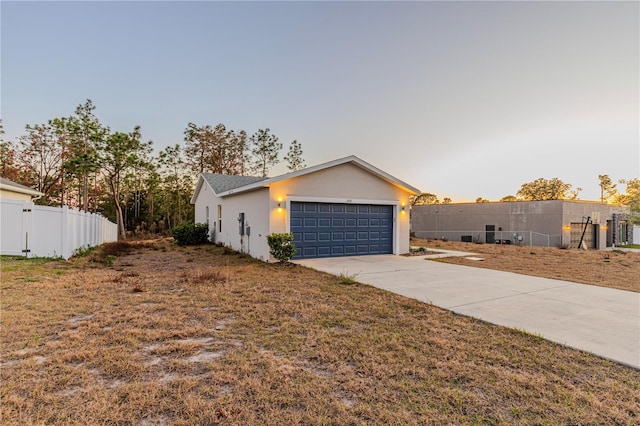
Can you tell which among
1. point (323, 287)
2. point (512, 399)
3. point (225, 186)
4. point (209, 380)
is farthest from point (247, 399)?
point (225, 186)

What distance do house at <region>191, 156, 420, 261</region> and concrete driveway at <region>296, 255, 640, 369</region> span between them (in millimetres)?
2085

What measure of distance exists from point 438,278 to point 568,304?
9.39 feet

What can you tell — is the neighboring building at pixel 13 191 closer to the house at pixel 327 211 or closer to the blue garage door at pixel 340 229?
the house at pixel 327 211

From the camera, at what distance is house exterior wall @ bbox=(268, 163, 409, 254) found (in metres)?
10.8

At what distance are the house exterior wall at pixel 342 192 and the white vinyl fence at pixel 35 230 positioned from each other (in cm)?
657

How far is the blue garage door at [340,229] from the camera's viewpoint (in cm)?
1134

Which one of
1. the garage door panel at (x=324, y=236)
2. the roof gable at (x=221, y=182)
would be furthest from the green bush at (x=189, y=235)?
the garage door panel at (x=324, y=236)

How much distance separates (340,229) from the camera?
12.1 metres

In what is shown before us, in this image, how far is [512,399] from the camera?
261cm

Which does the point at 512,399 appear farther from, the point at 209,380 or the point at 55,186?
the point at 55,186

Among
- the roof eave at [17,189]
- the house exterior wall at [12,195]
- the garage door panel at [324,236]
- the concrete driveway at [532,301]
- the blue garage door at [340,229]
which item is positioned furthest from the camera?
the house exterior wall at [12,195]

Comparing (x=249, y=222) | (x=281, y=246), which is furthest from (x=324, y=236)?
(x=249, y=222)

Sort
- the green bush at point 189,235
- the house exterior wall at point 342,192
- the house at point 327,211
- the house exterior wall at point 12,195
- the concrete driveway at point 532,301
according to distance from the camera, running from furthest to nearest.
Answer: the green bush at point 189,235 → the house exterior wall at point 12,195 → the house at point 327,211 → the house exterior wall at point 342,192 → the concrete driveway at point 532,301

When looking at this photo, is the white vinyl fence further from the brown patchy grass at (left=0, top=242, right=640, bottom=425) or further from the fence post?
the brown patchy grass at (left=0, top=242, right=640, bottom=425)
